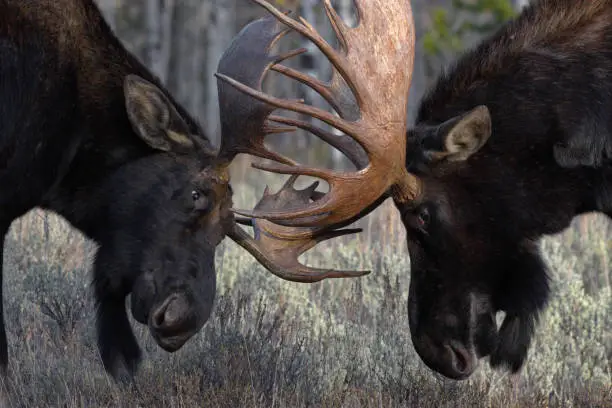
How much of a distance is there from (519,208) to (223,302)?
2018mm

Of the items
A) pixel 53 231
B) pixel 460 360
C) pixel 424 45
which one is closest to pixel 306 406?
pixel 460 360

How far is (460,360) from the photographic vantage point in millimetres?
5570

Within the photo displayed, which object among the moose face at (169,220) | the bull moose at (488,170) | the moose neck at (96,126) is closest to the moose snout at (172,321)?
the moose face at (169,220)

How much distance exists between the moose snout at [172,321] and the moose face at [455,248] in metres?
1.06

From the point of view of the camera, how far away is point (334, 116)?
5.14 metres

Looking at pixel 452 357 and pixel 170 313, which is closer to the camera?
pixel 170 313

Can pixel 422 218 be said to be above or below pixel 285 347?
above

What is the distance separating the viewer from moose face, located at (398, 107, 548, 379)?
556cm

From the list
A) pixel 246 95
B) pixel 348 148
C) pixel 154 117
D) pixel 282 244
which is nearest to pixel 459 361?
pixel 282 244

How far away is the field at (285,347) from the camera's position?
221 inches

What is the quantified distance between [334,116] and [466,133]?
0.65m

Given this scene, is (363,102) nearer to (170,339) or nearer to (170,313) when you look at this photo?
(170,313)

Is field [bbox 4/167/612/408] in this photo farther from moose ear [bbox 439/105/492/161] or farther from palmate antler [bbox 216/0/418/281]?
moose ear [bbox 439/105/492/161]

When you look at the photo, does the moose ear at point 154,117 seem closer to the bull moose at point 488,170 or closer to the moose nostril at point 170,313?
the bull moose at point 488,170
